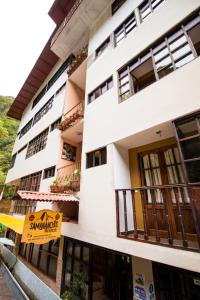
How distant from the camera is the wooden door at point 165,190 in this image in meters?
4.28

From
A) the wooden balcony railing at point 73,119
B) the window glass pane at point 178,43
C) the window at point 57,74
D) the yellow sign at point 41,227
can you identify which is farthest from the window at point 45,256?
the window at point 57,74

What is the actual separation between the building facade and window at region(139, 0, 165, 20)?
5 centimetres

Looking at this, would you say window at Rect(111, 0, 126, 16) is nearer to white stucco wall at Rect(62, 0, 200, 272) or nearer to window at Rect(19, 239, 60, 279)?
white stucco wall at Rect(62, 0, 200, 272)

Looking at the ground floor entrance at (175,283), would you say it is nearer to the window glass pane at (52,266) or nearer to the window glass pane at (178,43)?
the window glass pane at (52,266)

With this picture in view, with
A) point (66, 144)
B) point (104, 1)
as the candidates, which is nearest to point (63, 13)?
point (104, 1)

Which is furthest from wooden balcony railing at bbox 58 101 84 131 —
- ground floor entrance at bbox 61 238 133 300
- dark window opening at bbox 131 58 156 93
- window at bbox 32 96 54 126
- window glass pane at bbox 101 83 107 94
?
ground floor entrance at bbox 61 238 133 300

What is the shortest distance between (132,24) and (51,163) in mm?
7802

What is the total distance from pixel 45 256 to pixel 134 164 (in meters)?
7.46

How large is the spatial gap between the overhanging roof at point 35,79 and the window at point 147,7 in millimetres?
8561

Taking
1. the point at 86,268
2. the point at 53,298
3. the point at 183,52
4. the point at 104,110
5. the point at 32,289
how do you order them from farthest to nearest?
the point at 104,110 < the point at 86,268 < the point at 32,289 < the point at 183,52 < the point at 53,298

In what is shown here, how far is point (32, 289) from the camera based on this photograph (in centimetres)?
495

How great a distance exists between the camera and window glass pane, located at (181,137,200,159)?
3.77 metres

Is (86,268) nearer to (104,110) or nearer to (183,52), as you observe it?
Result: (104,110)

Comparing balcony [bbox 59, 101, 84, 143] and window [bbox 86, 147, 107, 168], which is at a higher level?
balcony [bbox 59, 101, 84, 143]
